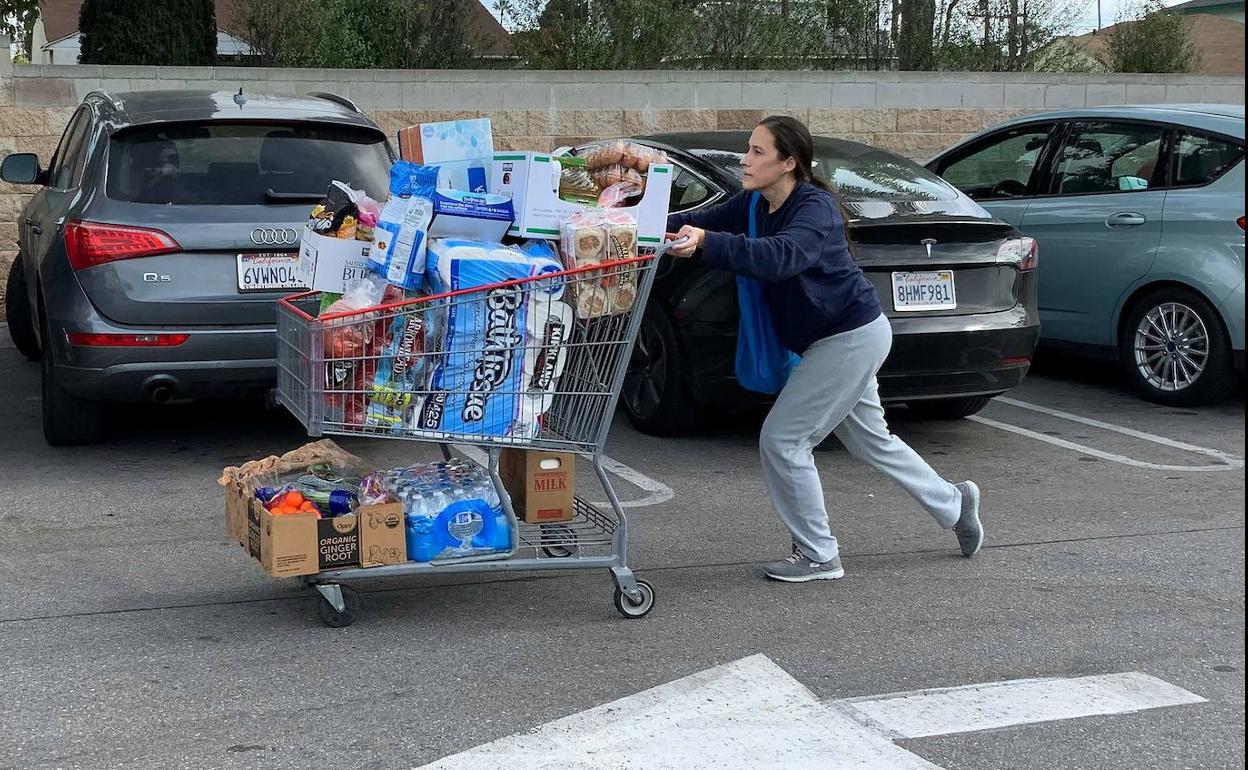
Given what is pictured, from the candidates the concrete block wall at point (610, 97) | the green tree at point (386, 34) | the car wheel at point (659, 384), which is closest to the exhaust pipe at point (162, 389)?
the car wheel at point (659, 384)

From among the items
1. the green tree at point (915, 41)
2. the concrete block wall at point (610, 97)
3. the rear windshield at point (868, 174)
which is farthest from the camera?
the green tree at point (915, 41)

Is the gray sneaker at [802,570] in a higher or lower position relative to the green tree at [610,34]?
lower

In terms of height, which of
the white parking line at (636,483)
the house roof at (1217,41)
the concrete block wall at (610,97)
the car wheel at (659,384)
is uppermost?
the house roof at (1217,41)

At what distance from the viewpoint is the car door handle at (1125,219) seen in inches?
334

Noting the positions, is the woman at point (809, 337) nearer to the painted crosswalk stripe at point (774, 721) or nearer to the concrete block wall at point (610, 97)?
the painted crosswalk stripe at point (774, 721)

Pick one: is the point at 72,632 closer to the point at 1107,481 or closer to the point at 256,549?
the point at 256,549

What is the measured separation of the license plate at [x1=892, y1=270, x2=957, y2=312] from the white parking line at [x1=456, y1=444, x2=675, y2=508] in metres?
1.37

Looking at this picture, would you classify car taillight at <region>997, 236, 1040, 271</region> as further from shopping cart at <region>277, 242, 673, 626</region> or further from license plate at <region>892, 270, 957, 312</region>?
shopping cart at <region>277, 242, 673, 626</region>

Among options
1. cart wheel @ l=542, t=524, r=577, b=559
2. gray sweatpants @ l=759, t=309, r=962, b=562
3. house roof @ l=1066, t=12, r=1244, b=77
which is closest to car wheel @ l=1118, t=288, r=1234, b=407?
gray sweatpants @ l=759, t=309, r=962, b=562

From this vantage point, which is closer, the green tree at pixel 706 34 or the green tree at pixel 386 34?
the green tree at pixel 706 34

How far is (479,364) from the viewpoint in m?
4.39

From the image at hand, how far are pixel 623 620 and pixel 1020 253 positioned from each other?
3.40 meters

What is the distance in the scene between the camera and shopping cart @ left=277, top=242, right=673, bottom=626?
4352mm

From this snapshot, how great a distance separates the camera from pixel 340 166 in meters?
6.96
